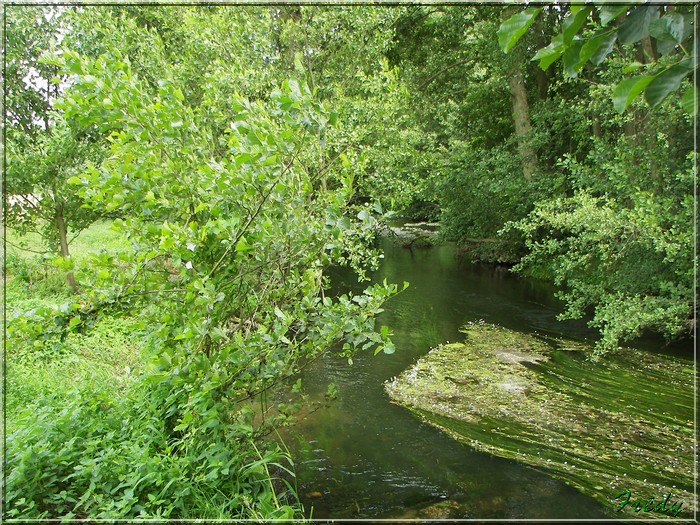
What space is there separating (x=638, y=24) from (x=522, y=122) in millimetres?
12523

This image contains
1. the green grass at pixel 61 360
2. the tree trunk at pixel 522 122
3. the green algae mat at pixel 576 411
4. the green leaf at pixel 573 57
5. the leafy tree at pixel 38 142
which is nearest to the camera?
the green leaf at pixel 573 57

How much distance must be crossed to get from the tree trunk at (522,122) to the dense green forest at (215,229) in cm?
267

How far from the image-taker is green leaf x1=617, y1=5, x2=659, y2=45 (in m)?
1.67

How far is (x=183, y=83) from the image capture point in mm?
8820

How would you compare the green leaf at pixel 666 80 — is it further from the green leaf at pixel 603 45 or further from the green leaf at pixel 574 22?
the green leaf at pixel 574 22

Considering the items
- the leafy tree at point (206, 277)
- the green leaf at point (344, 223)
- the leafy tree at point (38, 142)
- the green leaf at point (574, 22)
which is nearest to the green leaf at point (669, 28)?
the green leaf at point (574, 22)

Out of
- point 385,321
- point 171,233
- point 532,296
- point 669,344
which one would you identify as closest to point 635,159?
point 669,344

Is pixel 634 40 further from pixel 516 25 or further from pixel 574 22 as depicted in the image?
pixel 516 25

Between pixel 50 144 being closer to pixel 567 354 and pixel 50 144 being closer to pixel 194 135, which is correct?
pixel 194 135

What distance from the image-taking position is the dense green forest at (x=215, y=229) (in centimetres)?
295

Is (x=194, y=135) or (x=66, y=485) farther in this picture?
(x=194, y=135)

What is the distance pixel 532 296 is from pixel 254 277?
33.9 feet

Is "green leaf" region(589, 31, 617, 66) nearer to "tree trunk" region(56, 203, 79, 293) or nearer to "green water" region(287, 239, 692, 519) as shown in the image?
"green water" region(287, 239, 692, 519)
